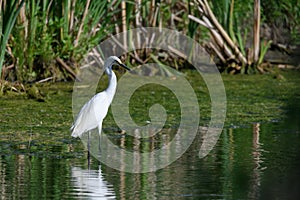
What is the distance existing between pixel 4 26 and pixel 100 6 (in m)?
1.93

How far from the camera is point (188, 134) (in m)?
8.53

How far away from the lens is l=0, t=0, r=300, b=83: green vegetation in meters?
10.7

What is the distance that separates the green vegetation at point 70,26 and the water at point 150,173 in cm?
103

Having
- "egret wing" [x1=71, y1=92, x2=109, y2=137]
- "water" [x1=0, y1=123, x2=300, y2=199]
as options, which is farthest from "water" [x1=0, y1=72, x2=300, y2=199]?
"egret wing" [x1=71, y1=92, x2=109, y2=137]

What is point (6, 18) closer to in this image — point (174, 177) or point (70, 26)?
point (70, 26)

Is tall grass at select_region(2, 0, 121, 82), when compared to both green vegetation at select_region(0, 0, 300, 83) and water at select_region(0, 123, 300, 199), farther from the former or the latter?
water at select_region(0, 123, 300, 199)

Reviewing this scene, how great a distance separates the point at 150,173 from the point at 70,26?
511 centimetres

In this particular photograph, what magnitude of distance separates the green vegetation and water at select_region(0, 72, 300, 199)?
1028 mm

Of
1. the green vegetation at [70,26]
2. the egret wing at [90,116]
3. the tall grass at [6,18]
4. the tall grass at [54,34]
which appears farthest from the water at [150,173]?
the tall grass at [54,34]

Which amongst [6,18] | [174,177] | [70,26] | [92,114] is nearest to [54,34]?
[70,26]

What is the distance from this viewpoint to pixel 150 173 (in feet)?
21.9

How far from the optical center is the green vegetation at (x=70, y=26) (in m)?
10.7

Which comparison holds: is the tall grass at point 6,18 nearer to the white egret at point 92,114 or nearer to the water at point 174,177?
the white egret at point 92,114

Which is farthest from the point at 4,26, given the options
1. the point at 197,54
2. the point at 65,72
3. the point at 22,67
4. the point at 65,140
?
the point at 197,54
